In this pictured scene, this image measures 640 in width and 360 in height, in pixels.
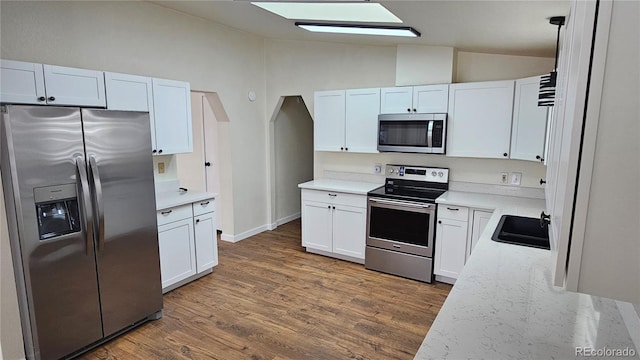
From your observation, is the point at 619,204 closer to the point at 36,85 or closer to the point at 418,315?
the point at 418,315

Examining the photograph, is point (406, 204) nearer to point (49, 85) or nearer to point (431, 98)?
point (431, 98)

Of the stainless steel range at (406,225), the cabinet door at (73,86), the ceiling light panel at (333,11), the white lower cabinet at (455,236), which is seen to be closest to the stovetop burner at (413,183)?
the stainless steel range at (406,225)

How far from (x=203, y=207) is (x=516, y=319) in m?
3.07

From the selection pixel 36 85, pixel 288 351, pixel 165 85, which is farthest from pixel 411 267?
pixel 36 85

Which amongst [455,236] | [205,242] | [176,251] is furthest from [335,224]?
[176,251]

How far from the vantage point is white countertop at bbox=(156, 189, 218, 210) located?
10.6 feet

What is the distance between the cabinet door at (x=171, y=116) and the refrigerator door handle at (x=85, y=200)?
1.02m

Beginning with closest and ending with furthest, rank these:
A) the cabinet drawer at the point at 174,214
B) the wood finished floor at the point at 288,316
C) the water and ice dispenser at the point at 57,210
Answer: the water and ice dispenser at the point at 57,210, the wood finished floor at the point at 288,316, the cabinet drawer at the point at 174,214

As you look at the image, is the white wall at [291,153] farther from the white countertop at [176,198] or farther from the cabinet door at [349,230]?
the white countertop at [176,198]

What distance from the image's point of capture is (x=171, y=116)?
3.51 meters

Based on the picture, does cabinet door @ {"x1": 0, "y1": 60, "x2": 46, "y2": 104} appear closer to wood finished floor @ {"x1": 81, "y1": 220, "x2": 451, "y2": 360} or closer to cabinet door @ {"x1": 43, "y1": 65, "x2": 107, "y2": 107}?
cabinet door @ {"x1": 43, "y1": 65, "x2": 107, "y2": 107}

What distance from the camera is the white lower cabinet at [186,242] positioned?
3.29 metres

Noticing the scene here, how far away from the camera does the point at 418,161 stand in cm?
421

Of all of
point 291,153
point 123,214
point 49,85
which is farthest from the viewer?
point 291,153
